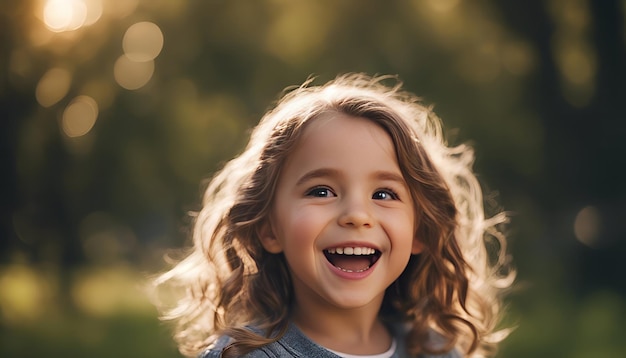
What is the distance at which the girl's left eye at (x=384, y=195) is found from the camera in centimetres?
217

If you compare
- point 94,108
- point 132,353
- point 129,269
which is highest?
point 94,108

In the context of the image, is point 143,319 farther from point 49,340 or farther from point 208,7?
point 208,7

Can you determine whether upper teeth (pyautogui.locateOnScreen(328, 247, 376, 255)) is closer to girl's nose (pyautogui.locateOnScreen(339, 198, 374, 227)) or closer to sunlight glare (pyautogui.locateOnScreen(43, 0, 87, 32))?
girl's nose (pyautogui.locateOnScreen(339, 198, 374, 227))

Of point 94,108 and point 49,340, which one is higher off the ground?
point 94,108

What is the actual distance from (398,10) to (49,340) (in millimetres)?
3629

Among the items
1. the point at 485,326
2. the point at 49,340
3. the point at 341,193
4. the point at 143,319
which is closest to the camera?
the point at 341,193

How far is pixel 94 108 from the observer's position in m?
6.62

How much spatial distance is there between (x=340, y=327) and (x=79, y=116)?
15.4 feet

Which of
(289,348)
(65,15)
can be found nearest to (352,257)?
(289,348)

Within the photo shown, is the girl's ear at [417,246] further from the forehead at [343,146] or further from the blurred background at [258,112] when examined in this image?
the blurred background at [258,112]

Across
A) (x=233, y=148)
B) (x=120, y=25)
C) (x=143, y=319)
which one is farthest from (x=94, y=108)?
(x=143, y=319)

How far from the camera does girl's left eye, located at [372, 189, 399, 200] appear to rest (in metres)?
2.17

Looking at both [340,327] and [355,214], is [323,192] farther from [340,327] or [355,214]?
[340,327]

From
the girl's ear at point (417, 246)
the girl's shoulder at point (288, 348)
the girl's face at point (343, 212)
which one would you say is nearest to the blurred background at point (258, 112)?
the girl's ear at point (417, 246)
